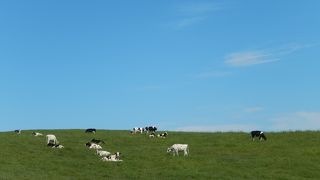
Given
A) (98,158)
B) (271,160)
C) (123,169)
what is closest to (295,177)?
Result: (271,160)

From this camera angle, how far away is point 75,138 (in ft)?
176

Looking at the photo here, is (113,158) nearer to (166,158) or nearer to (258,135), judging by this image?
(166,158)

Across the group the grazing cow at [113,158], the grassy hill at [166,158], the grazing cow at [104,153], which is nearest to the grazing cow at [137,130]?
the grassy hill at [166,158]

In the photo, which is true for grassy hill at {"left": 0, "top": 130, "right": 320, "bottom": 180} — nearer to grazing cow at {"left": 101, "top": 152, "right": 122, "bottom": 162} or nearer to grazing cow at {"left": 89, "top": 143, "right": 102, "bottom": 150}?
grazing cow at {"left": 89, "top": 143, "right": 102, "bottom": 150}

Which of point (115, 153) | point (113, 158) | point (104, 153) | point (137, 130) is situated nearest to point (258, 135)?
point (137, 130)

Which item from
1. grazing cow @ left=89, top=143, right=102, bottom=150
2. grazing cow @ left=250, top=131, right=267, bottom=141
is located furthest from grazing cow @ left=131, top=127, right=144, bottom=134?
grazing cow @ left=89, top=143, right=102, bottom=150

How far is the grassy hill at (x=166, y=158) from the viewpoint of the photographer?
34.5 meters

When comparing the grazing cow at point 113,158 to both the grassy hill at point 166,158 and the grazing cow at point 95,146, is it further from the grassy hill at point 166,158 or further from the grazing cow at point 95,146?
the grazing cow at point 95,146

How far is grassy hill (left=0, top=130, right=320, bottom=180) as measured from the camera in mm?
34500

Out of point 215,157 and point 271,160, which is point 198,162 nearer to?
point 215,157

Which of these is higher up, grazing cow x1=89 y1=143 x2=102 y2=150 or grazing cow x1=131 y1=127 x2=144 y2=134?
grazing cow x1=131 y1=127 x2=144 y2=134

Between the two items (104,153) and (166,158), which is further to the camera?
(104,153)

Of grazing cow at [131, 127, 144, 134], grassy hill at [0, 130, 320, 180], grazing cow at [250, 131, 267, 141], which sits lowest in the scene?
grassy hill at [0, 130, 320, 180]

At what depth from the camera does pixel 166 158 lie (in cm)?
4016
